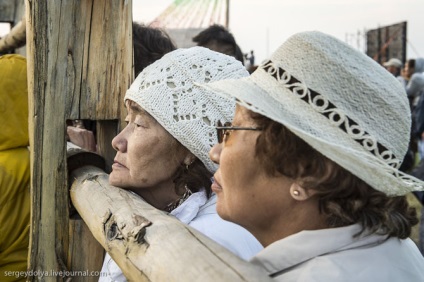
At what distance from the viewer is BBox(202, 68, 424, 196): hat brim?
46.5 inches

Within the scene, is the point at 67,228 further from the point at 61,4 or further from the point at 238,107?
the point at 238,107

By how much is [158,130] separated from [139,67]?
3.23ft

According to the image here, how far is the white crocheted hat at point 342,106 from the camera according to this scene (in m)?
1.19

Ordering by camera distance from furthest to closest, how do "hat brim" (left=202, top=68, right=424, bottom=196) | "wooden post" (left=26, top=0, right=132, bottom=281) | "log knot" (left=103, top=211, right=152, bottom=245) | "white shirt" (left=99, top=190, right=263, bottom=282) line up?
1. "wooden post" (left=26, top=0, right=132, bottom=281)
2. "white shirt" (left=99, top=190, right=263, bottom=282)
3. "log knot" (left=103, top=211, right=152, bottom=245)
4. "hat brim" (left=202, top=68, right=424, bottom=196)

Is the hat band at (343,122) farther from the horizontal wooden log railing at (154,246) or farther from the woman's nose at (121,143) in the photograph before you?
the woman's nose at (121,143)

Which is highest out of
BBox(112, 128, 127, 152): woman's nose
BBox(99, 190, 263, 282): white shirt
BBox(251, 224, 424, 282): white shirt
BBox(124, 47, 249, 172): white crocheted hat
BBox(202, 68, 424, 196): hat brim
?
BBox(202, 68, 424, 196): hat brim

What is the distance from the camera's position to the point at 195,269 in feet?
3.60

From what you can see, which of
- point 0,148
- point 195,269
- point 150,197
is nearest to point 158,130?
point 150,197

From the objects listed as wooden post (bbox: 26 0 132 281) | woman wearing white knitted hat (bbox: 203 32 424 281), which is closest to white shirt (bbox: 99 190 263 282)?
woman wearing white knitted hat (bbox: 203 32 424 281)

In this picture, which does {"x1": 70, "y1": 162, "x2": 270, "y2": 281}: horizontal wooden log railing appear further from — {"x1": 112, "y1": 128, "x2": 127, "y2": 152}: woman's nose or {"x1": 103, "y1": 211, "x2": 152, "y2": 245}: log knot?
{"x1": 112, "y1": 128, "x2": 127, "y2": 152}: woman's nose

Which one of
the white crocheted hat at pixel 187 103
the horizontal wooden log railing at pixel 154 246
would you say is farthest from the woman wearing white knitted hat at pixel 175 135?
the horizontal wooden log railing at pixel 154 246

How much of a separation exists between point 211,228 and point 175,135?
35 centimetres

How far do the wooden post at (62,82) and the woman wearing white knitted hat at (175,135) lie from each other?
1.33ft

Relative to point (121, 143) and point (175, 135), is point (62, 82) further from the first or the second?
point (175, 135)
